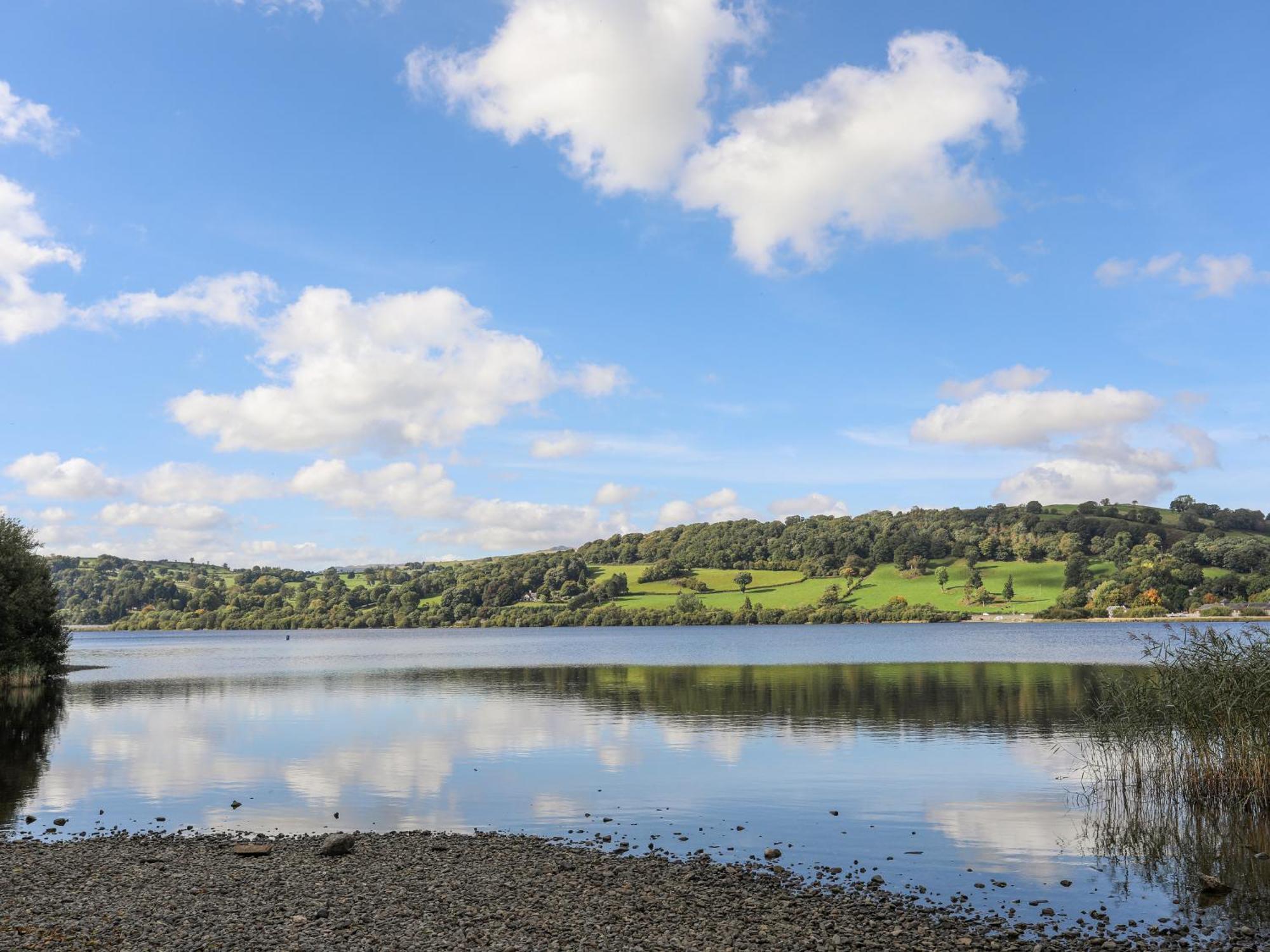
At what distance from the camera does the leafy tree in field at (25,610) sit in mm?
53969

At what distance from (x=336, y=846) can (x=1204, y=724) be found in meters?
19.8

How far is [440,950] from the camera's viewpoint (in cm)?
1258

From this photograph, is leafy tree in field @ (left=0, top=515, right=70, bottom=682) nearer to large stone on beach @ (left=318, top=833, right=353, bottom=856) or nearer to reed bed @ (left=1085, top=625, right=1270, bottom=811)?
large stone on beach @ (left=318, top=833, right=353, bottom=856)

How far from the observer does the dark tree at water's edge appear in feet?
87.5

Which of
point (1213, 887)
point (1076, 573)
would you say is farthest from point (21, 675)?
point (1076, 573)

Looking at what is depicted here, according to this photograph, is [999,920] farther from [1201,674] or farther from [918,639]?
[918,639]

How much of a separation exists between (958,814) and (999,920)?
8.36m

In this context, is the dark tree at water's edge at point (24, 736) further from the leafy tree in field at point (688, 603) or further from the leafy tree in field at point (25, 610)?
the leafy tree in field at point (688, 603)

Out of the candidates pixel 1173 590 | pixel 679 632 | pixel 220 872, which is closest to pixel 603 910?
pixel 220 872

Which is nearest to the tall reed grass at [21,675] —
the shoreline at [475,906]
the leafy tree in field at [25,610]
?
the leafy tree in field at [25,610]

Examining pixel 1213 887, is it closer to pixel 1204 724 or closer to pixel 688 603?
pixel 1204 724

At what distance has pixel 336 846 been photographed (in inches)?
717

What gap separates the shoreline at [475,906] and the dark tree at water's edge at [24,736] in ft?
30.0

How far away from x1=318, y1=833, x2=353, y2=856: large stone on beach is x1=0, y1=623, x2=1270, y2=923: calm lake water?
3.36 m
